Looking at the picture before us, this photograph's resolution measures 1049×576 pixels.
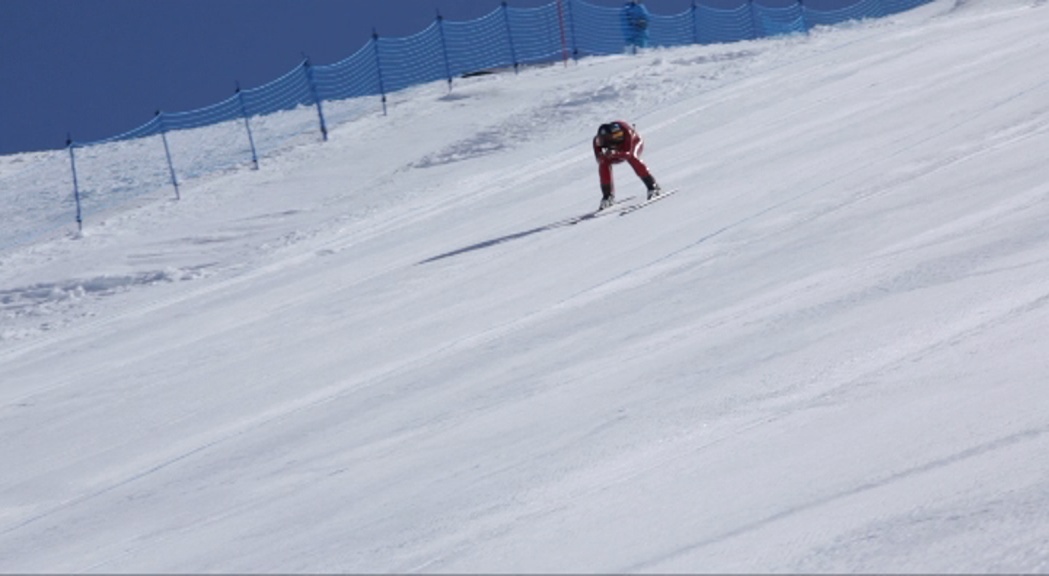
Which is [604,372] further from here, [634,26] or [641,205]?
[634,26]

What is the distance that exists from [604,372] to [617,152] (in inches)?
282

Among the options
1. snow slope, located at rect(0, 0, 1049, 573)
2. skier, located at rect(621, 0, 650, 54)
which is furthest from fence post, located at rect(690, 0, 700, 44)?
snow slope, located at rect(0, 0, 1049, 573)

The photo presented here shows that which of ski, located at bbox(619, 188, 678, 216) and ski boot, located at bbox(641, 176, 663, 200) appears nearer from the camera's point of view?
ski, located at bbox(619, 188, 678, 216)

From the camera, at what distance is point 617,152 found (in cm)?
1530

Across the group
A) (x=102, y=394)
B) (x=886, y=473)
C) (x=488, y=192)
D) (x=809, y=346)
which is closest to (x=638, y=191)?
(x=488, y=192)

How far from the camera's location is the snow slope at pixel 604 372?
5629 millimetres

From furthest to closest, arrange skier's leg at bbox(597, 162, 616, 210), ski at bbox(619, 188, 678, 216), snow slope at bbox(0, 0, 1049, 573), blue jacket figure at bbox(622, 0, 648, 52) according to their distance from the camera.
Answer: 1. blue jacket figure at bbox(622, 0, 648, 52)
2. skier's leg at bbox(597, 162, 616, 210)
3. ski at bbox(619, 188, 678, 216)
4. snow slope at bbox(0, 0, 1049, 573)

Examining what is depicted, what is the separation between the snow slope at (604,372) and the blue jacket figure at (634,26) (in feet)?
49.1

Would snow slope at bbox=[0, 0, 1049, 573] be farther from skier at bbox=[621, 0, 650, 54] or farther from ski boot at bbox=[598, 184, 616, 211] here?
skier at bbox=[621, 0, 650, 54]

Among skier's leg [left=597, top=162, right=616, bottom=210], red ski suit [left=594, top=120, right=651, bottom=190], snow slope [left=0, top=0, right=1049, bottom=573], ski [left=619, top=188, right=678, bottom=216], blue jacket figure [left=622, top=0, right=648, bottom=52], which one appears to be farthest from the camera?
blue jacket figure [left=622, top=0, right=648, bottom=52]

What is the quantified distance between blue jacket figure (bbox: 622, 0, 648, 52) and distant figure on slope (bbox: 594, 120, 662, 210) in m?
20.3

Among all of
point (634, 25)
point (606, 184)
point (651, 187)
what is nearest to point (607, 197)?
point (606, 184)

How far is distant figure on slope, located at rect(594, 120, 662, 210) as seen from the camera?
50.1 ft

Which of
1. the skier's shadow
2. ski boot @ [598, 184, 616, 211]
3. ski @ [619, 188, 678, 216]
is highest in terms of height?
ski boot @ [598, 184, 616, 211]
